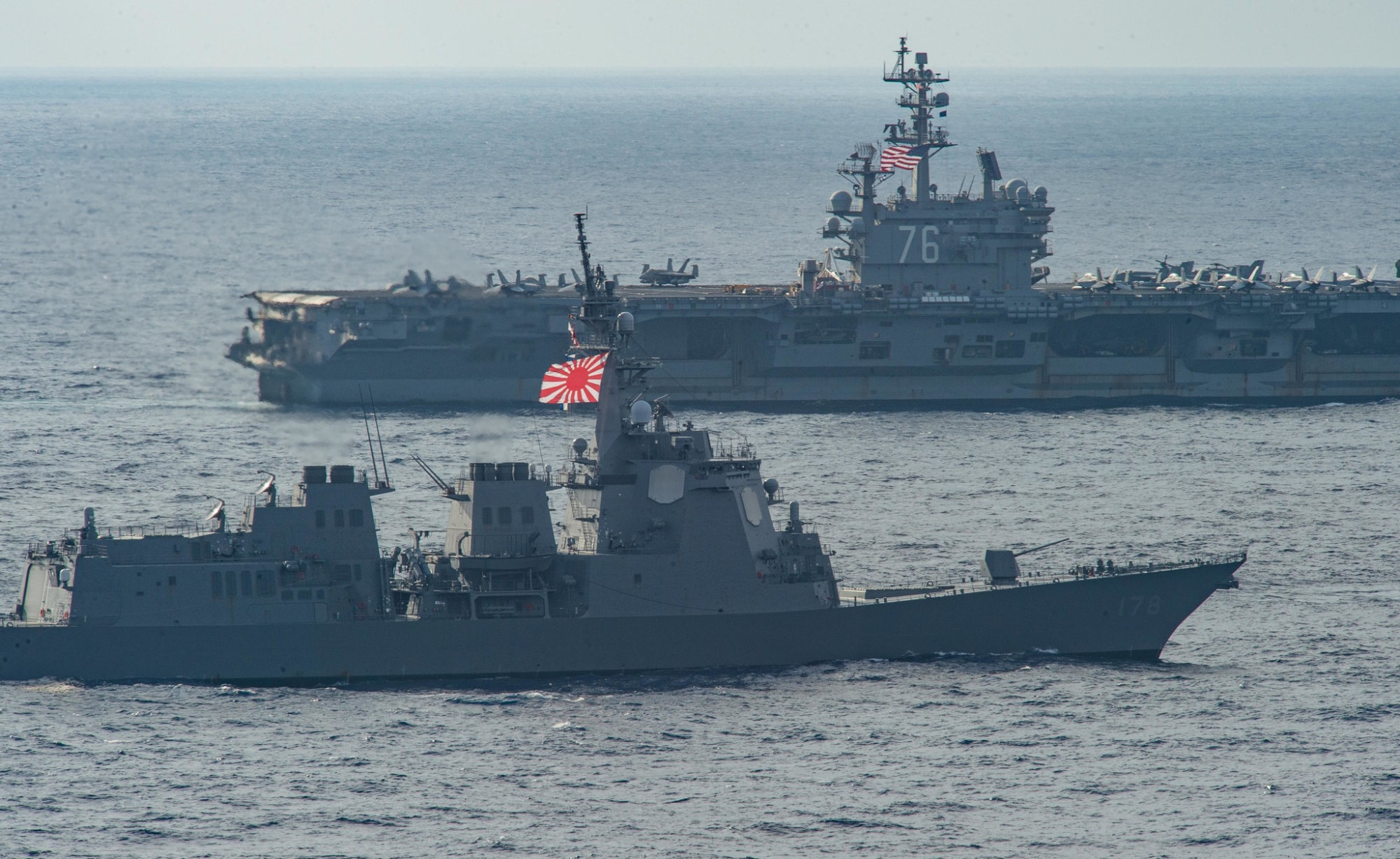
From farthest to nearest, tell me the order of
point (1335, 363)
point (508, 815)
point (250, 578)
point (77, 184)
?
point (77, 184)
point (1335, 363)
point (250, 578)
point (508, 815)

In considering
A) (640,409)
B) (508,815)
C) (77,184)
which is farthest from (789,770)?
(77,184)

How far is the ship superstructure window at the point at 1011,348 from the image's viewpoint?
5950cm

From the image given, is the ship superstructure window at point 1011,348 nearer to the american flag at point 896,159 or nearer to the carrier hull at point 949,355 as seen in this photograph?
the carrier hull at point 949,355

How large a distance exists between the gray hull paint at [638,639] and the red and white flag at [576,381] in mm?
3787

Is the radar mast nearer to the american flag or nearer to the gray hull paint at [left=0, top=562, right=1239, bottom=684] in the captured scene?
the american flag

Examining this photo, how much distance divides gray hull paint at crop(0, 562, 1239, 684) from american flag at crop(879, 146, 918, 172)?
2827 cm

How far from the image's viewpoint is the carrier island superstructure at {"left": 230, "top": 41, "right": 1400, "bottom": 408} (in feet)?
189

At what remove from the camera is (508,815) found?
84.1ft

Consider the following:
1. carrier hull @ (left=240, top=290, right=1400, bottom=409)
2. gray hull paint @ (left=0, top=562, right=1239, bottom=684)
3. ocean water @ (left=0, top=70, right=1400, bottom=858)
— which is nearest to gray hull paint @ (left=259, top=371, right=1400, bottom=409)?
carrier hull @ (left=240, top=290, right=1400, bottom=409)

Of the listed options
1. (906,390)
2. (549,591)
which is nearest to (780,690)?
(549,591)

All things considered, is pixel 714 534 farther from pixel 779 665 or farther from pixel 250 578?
pixel 250 578

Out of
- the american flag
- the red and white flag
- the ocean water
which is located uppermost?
the american flag

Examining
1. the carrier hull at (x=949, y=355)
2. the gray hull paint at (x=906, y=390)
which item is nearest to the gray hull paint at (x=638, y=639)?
the gray hull paint at (x=906, y=390)

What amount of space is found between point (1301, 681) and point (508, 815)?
14.1 metres
